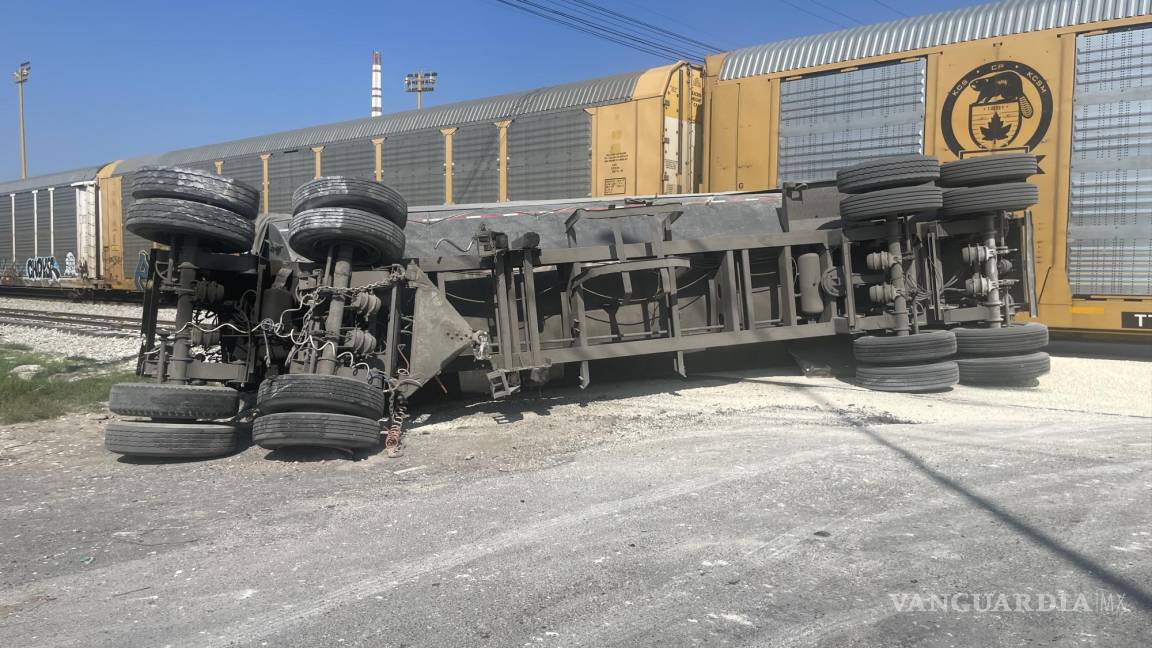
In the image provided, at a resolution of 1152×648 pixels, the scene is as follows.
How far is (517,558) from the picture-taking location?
3559 mm

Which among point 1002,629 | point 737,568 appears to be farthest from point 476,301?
point 1002,629

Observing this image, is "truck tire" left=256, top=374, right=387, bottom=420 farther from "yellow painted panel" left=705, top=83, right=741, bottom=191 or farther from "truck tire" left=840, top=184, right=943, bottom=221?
"yellow painted panel" left=705, top=83, right=741, bottom=191

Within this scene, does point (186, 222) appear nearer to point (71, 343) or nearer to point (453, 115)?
point (453, 115)

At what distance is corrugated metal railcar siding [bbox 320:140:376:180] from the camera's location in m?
14.6

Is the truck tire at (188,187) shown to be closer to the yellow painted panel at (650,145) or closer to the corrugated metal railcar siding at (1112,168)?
the yellow painted panel at (650,145)

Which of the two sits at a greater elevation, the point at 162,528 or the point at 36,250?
the point at 36,250

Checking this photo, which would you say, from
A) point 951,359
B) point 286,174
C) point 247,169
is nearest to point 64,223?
point 247,169

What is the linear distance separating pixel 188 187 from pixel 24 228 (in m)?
23.4

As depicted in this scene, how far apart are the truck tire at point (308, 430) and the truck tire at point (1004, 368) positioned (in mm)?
6212

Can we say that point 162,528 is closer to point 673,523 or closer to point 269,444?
point 269,444

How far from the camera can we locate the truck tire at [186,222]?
5.46 meters

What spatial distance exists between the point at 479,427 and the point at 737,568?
11.9 ft

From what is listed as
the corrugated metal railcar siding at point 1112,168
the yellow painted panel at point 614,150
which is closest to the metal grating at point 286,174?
the yellow painted panel at point 614,150

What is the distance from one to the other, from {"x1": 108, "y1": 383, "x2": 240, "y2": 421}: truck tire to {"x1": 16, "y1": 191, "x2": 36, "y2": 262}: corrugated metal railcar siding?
2286cm
